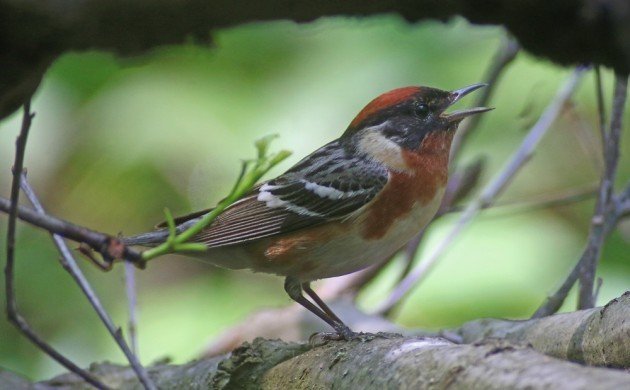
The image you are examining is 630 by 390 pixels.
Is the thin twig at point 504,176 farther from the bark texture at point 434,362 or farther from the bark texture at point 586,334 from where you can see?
the bark texture at point 586,334

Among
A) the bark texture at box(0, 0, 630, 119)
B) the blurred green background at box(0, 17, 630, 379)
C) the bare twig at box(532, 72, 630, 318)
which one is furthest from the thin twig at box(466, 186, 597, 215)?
the bark texture at box(0, 0, 630, 119)

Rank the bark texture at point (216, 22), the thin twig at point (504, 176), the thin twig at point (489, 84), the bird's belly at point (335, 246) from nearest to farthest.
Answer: the bark texture at point (216, 22)
the bird's belly at point (335, 246)
the thin twig at point (504, 176)
the thin twig at point (489, 84)

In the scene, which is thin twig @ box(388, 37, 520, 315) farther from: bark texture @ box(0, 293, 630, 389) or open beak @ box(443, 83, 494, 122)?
bark texture @ box(0, 293, 630, 389)

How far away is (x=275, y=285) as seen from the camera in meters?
5.30

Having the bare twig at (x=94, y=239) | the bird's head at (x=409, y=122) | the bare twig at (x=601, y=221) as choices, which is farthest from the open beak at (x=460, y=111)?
the bare twig at (x=94, y=239)

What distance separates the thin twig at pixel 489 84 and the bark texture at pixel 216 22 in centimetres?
257

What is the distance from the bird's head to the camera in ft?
12.9

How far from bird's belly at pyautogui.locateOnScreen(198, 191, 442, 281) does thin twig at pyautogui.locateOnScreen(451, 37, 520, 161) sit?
3.14 ft

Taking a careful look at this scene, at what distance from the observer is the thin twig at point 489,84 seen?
4.27m

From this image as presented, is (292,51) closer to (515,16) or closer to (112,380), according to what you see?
(112,380)

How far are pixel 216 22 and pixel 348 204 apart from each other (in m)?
2.23

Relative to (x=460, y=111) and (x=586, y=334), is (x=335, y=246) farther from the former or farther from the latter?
(x=586, y=334)

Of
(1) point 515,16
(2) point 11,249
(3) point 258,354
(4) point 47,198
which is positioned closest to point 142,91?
(4) point 47,198

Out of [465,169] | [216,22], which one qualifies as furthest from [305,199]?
[216,22]
